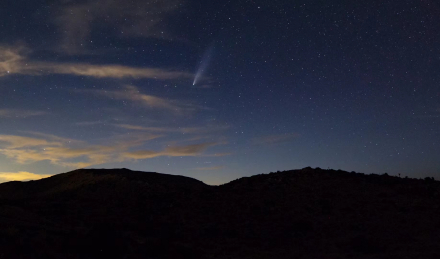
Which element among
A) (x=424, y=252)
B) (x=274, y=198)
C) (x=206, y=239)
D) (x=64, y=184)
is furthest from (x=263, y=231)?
(x=64, y=184)

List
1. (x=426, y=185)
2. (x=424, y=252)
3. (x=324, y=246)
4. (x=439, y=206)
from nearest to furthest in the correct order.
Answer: (x=424, y=252)
(x=324, y=246)
(x=439, y=206)
(x=426, y=185)

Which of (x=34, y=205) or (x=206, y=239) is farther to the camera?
(x=34, y=205)

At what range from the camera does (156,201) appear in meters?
36.0

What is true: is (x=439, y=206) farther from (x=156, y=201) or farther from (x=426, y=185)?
(x=156, y=201)

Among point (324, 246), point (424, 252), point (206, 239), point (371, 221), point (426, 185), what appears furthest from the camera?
point (426, 185)

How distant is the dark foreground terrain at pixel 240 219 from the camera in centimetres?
2003

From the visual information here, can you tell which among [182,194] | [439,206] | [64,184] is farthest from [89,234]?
[64,184]

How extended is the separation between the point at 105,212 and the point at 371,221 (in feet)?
77.2

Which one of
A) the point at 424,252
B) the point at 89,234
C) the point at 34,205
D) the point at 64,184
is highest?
the point at 64,184

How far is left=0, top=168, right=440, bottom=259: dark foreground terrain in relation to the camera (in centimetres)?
2003

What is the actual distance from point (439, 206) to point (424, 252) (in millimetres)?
12082

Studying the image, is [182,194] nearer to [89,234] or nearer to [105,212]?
[105,212]

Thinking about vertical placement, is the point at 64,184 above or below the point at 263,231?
above

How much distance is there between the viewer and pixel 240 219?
2944cm
